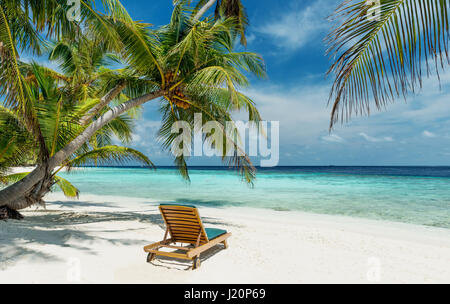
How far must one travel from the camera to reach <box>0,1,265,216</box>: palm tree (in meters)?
5.36

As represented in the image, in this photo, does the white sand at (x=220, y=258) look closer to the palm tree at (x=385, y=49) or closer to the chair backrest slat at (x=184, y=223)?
the chair backrest slat at (x=184, y=223)

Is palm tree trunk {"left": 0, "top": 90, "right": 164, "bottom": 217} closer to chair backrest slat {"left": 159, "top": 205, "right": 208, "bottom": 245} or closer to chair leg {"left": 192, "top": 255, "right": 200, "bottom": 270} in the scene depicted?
chair backrest slat {"left": 159, "top": 205, "right": 208, "bottom": 245}

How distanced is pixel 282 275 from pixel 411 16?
2856 millimetres

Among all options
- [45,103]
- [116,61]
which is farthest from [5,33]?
[116,61]

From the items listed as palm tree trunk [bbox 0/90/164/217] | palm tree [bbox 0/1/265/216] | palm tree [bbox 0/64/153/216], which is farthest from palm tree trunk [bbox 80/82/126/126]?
palm tree trunk [bbox 0/90/164/217]

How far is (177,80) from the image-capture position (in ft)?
21.4

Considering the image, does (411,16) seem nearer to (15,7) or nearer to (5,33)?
(5,33)

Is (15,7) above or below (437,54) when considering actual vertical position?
above

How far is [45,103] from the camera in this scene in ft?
16.0

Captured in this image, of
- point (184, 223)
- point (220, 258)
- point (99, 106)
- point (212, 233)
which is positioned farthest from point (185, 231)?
point (99, 106)

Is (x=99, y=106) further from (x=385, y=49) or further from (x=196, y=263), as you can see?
(x=385, y=49)

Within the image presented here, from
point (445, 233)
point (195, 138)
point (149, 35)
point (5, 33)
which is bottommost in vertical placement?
point (445, 233)

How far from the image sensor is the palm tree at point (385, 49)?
5.50ft
